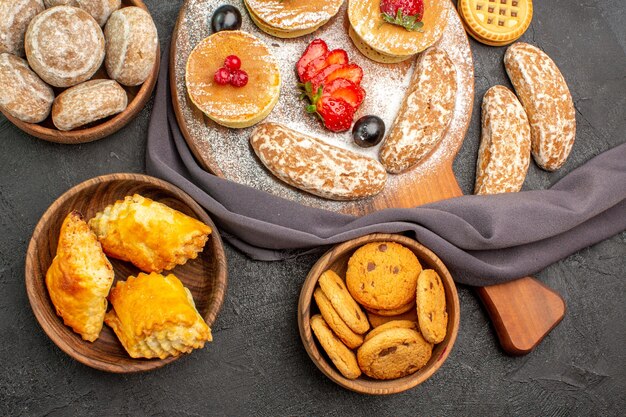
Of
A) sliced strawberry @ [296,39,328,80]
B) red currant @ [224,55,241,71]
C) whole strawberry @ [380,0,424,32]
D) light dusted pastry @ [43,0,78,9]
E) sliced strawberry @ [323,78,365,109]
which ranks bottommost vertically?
sliced strawberry @ [323,78,365,109]

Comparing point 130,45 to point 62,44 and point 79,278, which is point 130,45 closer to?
point 62,44

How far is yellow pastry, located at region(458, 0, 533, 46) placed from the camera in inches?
133

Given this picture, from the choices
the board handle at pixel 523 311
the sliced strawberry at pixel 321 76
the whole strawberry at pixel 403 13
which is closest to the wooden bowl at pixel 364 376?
the board handle at pixel 523 311

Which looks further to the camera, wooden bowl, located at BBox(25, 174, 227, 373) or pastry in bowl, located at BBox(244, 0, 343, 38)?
pastry in bowl, located at BBox(244, 0, 343, 38)

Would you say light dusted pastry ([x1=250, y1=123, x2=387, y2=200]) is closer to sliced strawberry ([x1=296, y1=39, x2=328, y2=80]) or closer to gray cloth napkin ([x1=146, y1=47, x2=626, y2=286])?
gray cloth napkin ([x1=146, y1=47, x2=626, y2=286])

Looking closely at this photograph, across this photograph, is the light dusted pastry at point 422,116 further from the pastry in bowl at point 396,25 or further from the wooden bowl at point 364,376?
the wooden bowl at point 364,376

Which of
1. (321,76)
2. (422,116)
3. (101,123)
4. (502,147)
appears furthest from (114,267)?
(502,147)

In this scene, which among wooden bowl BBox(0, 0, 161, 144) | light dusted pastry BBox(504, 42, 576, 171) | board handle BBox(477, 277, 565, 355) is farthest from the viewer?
light dusted pastry BBox(504, 42, 576, 171)

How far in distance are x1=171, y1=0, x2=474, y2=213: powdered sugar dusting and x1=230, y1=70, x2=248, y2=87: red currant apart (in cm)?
23

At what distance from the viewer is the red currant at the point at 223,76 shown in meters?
2.88

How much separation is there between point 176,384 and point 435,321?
1211mm

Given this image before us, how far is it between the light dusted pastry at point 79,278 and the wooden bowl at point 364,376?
2.73 feet

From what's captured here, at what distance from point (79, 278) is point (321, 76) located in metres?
1.38

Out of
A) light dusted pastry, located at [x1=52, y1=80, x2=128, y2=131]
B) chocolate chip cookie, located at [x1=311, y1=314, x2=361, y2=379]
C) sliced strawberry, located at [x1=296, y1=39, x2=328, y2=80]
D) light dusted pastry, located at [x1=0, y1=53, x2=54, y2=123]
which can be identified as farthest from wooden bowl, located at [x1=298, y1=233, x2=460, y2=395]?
light dusted pastry, located at [x1=0, y1=53, x2=54, y2=123]
